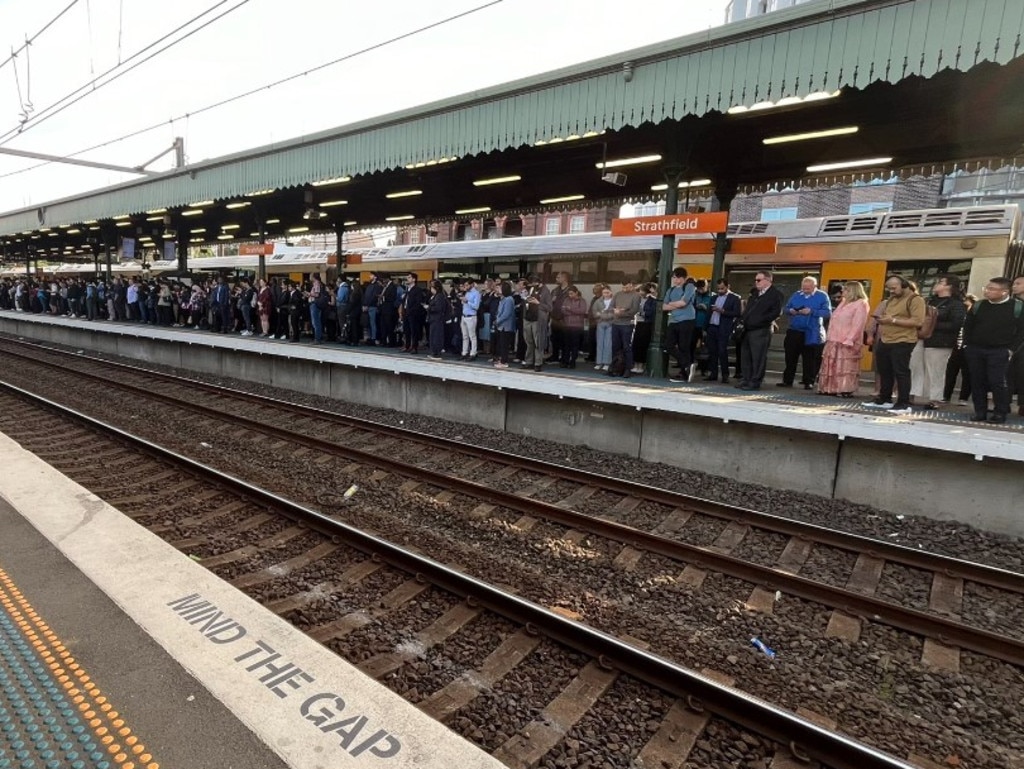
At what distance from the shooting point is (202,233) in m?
28.7

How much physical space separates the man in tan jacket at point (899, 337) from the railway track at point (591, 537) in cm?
307

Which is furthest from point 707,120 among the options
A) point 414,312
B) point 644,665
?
point 644,665

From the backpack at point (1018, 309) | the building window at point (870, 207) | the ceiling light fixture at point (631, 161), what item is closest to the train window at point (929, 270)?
the backpack at point (1018, 309)

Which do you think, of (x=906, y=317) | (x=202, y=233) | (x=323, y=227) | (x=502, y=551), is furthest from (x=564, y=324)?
(x=202, y=233)

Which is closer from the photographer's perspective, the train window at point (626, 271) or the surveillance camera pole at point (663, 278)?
the surveillance camera pole at point (663, 278)

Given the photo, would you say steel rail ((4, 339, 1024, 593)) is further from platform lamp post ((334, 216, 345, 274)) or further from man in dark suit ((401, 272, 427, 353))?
platform lamp post ((334, 216, 345, 274))

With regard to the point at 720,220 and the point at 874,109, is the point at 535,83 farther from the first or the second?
the point at 874,109

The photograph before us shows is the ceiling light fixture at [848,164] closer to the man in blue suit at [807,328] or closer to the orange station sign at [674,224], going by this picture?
the orange station sign at [674,224]

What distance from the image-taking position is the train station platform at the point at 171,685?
238 centimetres

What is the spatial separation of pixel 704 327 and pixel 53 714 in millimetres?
10129

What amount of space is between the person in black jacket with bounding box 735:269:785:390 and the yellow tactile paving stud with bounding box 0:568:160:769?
8651mm

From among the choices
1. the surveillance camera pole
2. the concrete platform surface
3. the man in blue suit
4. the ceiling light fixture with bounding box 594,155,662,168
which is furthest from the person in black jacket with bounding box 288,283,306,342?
the man in blue suit

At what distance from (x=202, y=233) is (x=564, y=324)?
24853 millimetres

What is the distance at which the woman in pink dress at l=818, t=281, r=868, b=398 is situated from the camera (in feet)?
26.9
